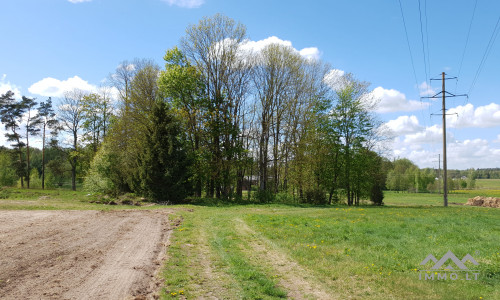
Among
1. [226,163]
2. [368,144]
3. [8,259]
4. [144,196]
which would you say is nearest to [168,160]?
[144,196]

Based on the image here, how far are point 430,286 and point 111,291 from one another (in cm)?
595

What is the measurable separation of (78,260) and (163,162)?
19.1 meters

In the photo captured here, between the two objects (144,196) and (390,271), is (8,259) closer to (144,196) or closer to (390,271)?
(390,271)

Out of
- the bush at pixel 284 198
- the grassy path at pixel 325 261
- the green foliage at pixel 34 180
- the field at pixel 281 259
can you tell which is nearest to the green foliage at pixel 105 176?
the bush at pixel 284 198

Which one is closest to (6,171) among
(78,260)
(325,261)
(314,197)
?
(314,197)

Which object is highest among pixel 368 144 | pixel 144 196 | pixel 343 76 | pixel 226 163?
pixel 343 76

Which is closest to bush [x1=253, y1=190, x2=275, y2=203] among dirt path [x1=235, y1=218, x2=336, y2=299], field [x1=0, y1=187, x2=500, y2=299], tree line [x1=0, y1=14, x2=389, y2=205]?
tree line [x1=0, y1=14, x2=389, y2=205]

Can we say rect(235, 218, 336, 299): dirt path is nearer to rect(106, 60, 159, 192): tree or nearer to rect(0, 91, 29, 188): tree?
rect(106, 60, 159, 192): tree

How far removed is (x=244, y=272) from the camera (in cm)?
674

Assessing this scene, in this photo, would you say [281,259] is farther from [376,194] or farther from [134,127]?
[376,194]

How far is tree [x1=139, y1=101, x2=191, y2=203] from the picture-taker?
26.1m

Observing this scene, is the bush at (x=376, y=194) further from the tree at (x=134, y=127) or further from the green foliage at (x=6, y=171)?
the green foliage at (x=6, y=171)

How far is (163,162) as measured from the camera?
86.0 ft

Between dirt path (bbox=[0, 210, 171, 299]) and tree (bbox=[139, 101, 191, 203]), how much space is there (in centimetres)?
1356
